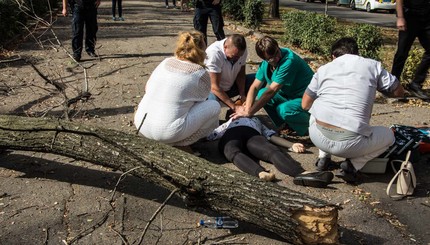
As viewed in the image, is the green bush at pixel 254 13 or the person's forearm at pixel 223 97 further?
the green bush at pixel 254 13

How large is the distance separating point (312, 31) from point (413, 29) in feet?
10.4

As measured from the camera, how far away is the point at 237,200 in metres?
2.96

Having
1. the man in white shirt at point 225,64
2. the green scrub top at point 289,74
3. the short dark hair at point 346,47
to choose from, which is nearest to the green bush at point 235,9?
the man in white shirt at point 225,64

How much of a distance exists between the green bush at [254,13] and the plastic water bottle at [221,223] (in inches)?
371

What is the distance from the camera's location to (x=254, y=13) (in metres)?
11.9

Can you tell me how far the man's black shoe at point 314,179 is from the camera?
3758 millimetres

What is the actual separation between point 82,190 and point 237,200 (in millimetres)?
1488

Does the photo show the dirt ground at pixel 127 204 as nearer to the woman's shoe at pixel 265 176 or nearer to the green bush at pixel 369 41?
the woman's shoe at pixel 265 176

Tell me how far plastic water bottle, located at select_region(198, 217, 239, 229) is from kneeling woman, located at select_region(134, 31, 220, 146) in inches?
40.3

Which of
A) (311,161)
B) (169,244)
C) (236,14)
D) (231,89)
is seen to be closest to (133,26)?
(236,14)

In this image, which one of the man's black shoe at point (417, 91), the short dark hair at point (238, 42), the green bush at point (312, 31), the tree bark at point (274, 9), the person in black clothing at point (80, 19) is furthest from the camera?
the tree bark at point (274, 9)

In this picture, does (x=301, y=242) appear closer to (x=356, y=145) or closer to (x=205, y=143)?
(x=356, y=145)

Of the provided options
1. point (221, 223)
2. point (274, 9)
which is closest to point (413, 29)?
point (221, 223)

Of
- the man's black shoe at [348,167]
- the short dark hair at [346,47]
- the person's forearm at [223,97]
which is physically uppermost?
the short dark hair at [346,47]
